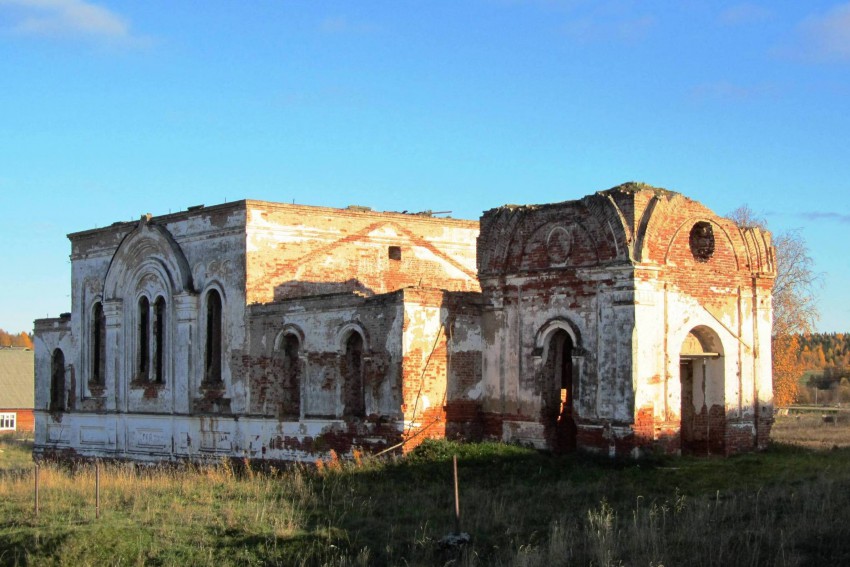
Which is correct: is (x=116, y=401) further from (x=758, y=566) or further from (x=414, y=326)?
(x=758, y=566)

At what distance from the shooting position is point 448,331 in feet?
73.1

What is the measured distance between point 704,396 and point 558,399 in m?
2.92

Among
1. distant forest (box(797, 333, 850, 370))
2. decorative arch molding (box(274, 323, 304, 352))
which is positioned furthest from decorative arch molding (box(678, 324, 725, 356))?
distant forest (box(797, 333, 850, 370))

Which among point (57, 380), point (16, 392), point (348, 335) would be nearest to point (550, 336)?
point (348, 335)

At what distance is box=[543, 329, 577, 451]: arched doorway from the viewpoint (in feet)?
71.0

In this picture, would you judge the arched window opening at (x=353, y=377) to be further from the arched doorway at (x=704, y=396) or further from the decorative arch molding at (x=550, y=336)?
the arched doorway at (x=704, y=396)

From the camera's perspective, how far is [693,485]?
18000mm

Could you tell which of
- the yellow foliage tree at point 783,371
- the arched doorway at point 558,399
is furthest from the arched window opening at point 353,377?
the yellow foliage tree at point 783,371

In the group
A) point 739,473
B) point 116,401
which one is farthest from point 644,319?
point 116,401

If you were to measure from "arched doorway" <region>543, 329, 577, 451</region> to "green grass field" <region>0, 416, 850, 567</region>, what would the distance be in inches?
36.3

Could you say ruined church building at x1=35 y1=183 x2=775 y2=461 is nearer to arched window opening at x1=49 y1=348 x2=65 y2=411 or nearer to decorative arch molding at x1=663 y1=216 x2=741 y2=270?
decorative arch molding at x1=663 y1=216 x2=741 y2=270

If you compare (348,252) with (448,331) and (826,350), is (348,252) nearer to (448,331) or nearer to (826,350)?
(448,331)

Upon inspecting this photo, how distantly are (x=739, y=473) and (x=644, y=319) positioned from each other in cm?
318

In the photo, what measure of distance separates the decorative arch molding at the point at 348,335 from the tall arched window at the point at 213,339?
455 centimetres
